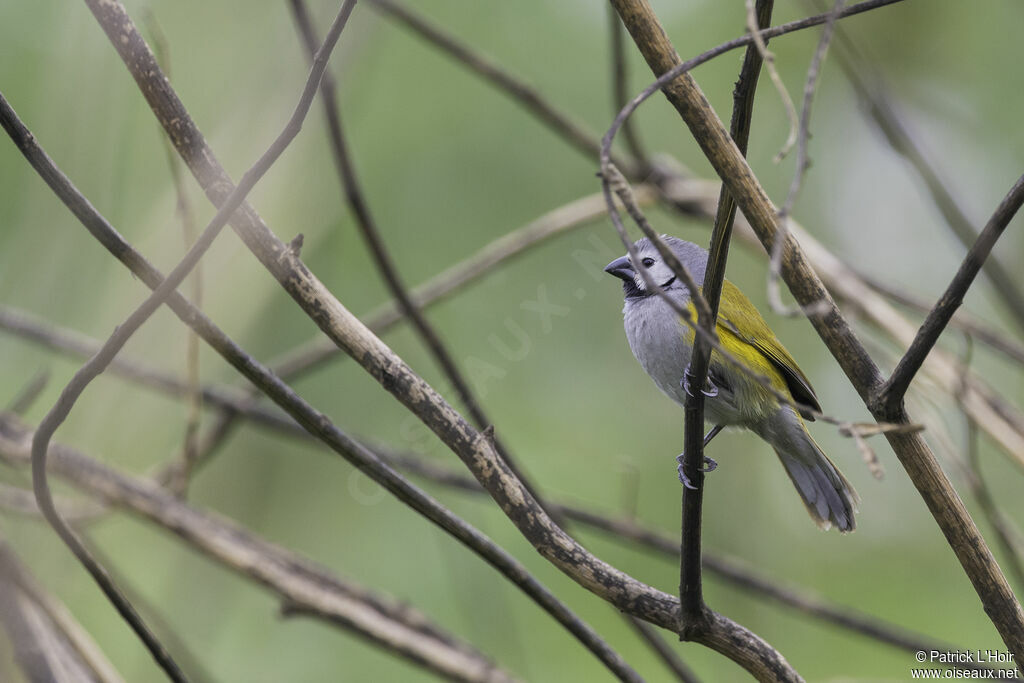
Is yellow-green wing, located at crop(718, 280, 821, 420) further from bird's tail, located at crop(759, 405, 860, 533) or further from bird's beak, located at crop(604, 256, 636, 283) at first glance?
bird's beak, located at crop(604, 256, 636, 283)

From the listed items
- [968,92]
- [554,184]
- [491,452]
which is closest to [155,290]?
[491,452]

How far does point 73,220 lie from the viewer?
3232mm

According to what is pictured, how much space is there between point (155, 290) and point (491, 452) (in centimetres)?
63

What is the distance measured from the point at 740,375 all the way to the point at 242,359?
1.79m

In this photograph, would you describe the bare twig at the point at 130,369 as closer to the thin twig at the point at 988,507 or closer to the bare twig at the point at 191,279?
the bare twig at the point at 191,279

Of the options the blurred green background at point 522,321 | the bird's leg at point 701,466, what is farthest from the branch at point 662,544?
the blurred green background at point 522,321

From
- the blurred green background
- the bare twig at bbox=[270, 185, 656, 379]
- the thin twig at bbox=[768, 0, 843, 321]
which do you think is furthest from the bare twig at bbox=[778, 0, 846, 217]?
the blurred green background

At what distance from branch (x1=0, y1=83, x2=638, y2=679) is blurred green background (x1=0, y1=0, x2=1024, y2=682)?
2.46m

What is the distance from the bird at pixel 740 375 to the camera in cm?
298

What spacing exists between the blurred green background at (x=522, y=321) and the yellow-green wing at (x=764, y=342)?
5.04 ft

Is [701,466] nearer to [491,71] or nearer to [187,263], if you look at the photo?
[187,263]

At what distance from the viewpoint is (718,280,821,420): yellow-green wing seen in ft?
10.5

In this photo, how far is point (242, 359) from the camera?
1604 mm

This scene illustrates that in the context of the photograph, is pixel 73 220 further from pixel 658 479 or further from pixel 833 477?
pixel 658 479
